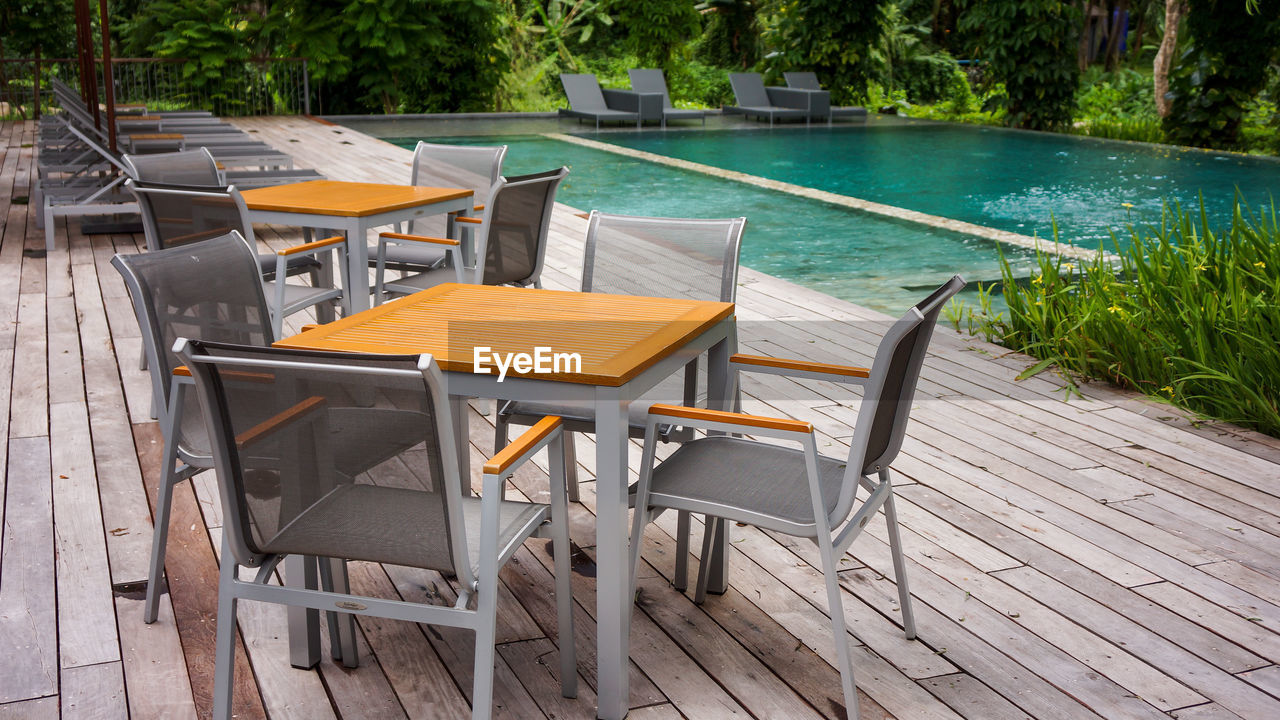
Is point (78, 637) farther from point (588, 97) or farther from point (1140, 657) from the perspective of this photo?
point (588, 97)

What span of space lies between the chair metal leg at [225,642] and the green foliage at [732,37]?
Answer: 2569 cm

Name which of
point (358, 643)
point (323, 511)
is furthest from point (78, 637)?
point (323, 511)

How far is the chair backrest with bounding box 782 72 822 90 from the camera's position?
21438 millimetres

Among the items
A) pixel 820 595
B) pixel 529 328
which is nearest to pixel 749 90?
pixel 820 595

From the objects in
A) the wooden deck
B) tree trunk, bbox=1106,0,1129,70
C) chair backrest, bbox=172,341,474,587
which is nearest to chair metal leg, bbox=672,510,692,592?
the wooden deck

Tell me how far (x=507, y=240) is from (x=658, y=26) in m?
19.8

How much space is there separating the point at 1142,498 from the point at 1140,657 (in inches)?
41.0

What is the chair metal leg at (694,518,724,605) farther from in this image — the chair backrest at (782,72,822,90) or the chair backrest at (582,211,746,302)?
the chair backrest at (782,72,822,90)

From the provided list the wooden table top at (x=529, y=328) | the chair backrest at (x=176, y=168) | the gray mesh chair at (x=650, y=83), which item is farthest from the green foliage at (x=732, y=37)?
the wooden table top at (x=529, y=328)

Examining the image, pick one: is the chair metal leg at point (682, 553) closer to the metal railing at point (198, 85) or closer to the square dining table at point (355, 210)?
the square dining table at point (355, 210)

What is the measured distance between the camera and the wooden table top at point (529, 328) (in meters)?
2.23

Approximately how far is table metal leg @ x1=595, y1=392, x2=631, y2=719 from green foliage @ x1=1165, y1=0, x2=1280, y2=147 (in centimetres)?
1639

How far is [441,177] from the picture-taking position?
208 inches

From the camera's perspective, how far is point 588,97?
1988cm
